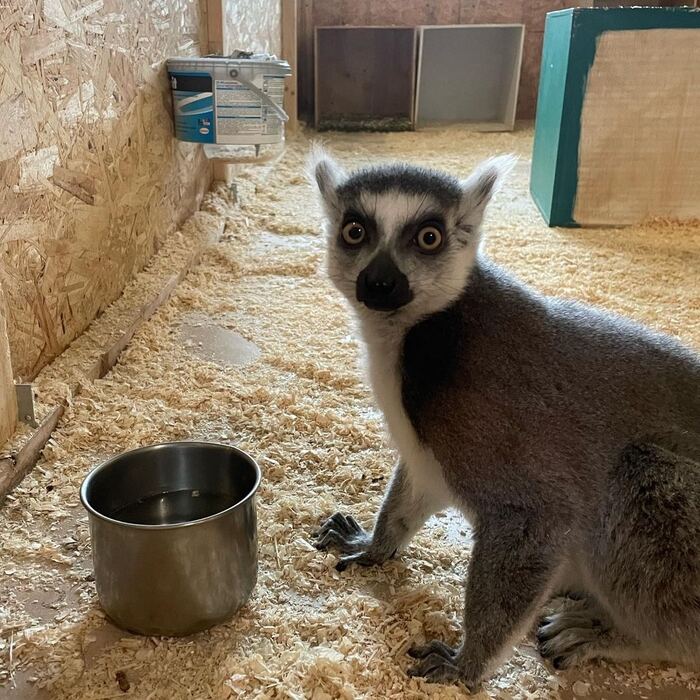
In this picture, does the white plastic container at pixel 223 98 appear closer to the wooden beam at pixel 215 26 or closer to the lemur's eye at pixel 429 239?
the wooden beam at pixel 215 26

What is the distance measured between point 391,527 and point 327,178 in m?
1.05

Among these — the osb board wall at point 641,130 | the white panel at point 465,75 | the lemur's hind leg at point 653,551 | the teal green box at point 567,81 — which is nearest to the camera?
the lemur's hind leg at point 653,551

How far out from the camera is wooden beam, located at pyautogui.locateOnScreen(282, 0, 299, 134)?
779 centimetres

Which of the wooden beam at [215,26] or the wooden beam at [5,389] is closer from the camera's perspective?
the wooden beam at [5,389]

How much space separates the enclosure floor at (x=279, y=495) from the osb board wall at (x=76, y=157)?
1.10ft

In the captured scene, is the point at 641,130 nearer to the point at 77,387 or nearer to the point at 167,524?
the point at 77,387

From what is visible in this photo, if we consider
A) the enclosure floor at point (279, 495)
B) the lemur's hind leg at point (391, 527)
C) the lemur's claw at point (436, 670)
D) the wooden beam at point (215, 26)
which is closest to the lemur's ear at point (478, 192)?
the lemur's hind leg at point (391, 527)

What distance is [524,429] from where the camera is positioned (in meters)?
1.75

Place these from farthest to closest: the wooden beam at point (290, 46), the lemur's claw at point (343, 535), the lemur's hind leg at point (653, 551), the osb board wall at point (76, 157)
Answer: the wooden beam at point (290, 46)
the osb board wall at point (76, 157)
the lemur's claw at point (343, 535)
the lemur's hind leg at point (653, 551)

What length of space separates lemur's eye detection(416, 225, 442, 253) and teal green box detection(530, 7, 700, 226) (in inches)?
151

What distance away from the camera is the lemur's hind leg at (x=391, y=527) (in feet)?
7.03

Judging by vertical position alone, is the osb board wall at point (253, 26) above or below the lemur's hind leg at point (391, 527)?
above

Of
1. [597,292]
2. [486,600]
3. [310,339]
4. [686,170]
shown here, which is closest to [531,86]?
[686,170]

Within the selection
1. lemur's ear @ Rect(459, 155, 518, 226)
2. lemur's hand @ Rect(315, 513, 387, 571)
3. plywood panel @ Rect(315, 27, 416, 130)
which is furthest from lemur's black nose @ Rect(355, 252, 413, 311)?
plywood panel @ Rect(315, 27, 416, 130)
